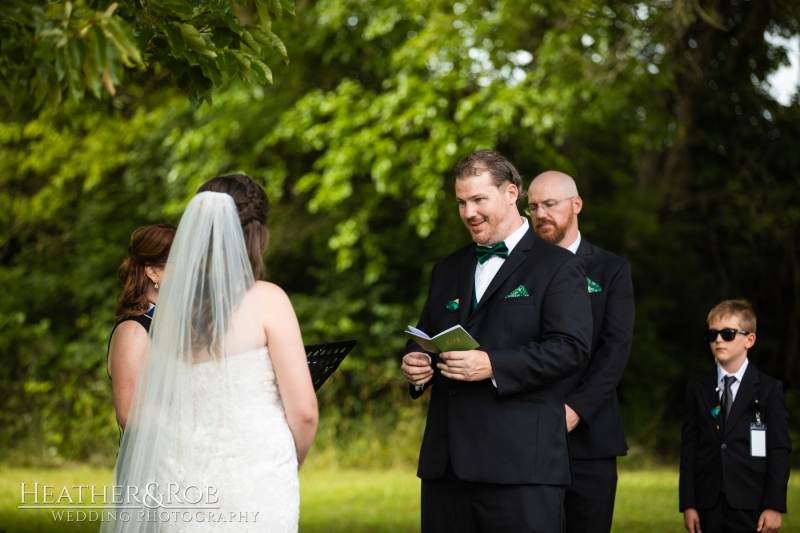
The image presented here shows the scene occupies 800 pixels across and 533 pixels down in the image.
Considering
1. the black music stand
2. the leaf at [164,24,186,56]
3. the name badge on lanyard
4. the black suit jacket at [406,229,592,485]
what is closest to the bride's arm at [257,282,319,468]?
the black music stand

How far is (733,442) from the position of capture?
4512 mm

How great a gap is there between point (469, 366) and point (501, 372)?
0.43 feet

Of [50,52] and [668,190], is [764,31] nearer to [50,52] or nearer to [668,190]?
[668,190]

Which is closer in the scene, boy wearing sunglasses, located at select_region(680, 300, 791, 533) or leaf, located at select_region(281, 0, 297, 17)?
leaf, located at select_region(281, 0, 297, 17)

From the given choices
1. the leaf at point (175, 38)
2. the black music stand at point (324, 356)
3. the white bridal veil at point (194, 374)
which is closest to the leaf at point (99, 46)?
the white bridal veil at point (194, 374)

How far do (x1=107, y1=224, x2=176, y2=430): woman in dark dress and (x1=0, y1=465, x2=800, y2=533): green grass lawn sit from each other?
11.6 ft

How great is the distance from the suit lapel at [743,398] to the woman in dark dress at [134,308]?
2944 mm

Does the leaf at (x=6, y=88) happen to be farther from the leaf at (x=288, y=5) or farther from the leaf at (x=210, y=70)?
the leaf at (x=288, y=5)

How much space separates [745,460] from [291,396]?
253 cm

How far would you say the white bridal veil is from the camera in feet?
10.5

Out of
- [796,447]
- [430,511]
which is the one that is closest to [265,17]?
[430,511]

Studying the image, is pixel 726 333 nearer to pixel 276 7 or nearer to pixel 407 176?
pixel 276 7

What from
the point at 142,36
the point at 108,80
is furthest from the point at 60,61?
the point at 142,36

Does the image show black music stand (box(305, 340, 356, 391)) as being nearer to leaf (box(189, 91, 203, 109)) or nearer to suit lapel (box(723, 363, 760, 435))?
leaf (box(189, 91, 203, 109))
